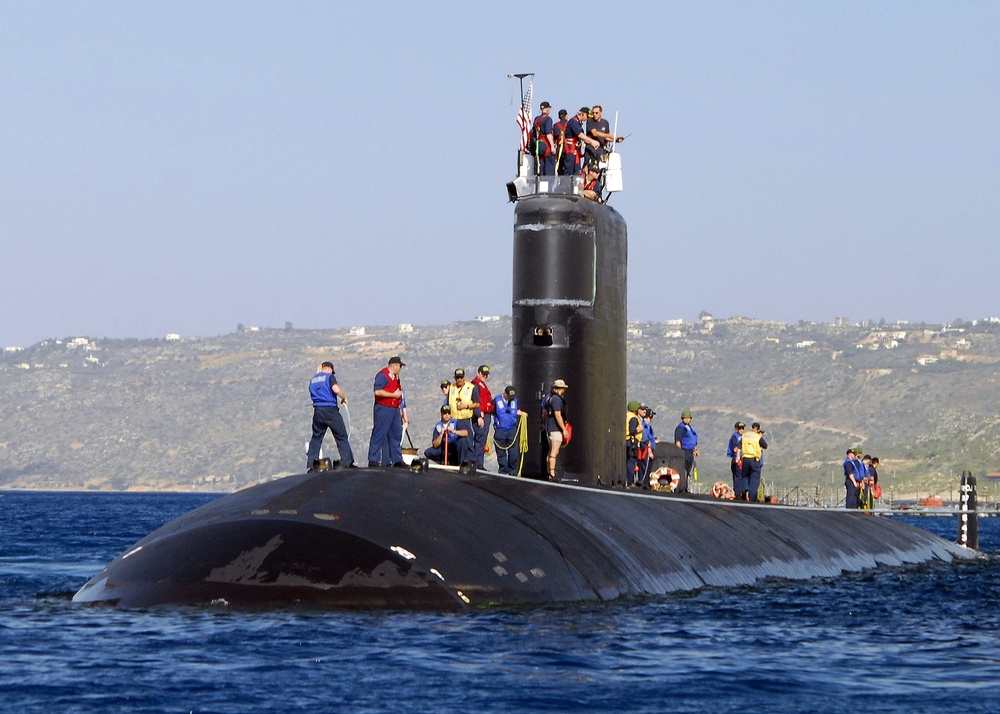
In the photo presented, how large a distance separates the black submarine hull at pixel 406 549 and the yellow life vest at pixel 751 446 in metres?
7.70

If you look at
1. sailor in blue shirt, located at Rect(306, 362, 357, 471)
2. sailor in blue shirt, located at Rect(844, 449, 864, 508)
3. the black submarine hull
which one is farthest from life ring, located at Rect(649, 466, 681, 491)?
sailor in blue shirt, located at Rect(844, 449, 864, 508)

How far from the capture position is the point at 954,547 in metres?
35.0

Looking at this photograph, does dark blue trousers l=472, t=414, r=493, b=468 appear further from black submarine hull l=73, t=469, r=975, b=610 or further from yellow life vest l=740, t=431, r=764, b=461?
yellow life vest l=740, t=431, r=764, b=461

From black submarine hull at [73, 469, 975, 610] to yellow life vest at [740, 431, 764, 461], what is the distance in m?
7.70

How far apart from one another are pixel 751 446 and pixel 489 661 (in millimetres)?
16009

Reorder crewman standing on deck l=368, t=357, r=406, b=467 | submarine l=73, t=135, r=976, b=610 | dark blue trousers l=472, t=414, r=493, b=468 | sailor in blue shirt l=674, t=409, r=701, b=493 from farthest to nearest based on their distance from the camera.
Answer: sailor in blue shirt l=674, t=409, r=701, b=493, dark blue trousers l=472, t=414, r=493, b=468, crewman standing on deck l=368, t=357, r=406, b=467, submarine l=73, t=135, r=976, b=610

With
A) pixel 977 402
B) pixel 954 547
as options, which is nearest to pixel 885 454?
pixel 977 402

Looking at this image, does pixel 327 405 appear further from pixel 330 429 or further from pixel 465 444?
pixel 465 444

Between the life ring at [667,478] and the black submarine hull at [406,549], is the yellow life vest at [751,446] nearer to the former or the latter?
the life ring at [667,478]

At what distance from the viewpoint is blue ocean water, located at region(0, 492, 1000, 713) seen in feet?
40.3

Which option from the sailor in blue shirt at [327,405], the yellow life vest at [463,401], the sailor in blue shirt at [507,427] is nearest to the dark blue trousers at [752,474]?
the sailor in blue shirt at [507,427]

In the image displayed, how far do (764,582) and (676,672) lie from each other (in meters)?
8.71

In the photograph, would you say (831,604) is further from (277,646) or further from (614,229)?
(277,646)

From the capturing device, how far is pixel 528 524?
693 inches
